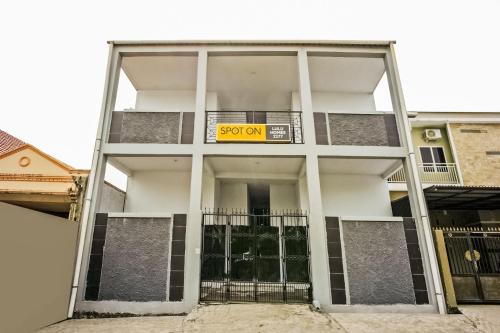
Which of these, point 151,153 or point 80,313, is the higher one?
point 151,153

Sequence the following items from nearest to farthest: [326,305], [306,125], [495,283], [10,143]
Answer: [326,305] → [495,283] → [306,125] → [10,143]

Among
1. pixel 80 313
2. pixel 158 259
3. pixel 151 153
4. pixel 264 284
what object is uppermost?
pixel 151 153

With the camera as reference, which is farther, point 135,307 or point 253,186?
point 253,186

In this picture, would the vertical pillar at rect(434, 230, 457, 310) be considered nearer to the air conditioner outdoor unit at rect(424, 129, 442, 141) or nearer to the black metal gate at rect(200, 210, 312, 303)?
the black metal gate at rect(200, 210, 312, 303)

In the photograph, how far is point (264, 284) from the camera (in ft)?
24.3

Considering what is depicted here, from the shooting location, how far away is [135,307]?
636 cm

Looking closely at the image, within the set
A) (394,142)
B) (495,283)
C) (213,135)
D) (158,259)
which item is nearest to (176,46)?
(213,135)

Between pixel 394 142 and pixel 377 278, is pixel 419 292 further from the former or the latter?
pixel 394 142

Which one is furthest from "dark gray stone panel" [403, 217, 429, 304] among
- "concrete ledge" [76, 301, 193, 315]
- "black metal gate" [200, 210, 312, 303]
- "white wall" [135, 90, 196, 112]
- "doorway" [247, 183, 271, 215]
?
"white wall" [135, 90, 196, 112]

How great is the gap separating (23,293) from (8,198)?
7.27 m

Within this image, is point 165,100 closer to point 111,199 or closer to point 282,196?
point 111,199

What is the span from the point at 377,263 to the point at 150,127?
720 cm

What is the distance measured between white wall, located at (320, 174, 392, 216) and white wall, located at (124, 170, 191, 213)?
500cm

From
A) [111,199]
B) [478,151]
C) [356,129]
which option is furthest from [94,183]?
[478,151]
